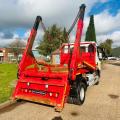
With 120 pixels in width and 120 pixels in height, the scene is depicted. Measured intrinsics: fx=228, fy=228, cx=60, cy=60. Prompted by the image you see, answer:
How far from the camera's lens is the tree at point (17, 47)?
299 feet

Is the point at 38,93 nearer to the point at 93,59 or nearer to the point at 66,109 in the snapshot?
the point at 66,109

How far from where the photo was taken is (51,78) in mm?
8891

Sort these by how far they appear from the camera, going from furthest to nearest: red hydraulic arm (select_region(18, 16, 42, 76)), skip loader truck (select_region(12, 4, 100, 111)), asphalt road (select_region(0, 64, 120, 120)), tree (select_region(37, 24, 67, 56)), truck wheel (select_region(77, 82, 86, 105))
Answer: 1. tree (select_region(37, 24, 67, 56))
2. red hydraulic arm (select_region(18, 16, 42, 76))
3. truck wheel (select_region(77, 82, 86, 105))
4. skip loader truck (select_region(12, 4, 100, 111))
5. asphalt road (select_region(0, 64, 120, 120))

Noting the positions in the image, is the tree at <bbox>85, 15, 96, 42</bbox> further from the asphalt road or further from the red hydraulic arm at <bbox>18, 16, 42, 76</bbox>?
the asphalt road

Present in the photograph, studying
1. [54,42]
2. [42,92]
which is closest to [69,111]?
[42,92]

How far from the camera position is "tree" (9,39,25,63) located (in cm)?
9128

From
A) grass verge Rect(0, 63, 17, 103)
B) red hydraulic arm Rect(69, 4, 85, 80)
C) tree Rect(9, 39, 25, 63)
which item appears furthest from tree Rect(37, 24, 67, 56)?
red hydraulic arm Rect(69, 4, 85, 80)

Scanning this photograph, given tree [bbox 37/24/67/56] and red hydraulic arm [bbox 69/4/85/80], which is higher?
tree [bbox 37/24/67/56]

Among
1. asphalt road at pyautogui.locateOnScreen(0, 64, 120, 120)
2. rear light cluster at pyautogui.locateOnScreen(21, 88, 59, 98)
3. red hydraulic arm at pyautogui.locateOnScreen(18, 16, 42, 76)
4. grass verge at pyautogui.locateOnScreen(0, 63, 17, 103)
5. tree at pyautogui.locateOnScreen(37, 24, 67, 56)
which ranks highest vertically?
tree at pyautogui.locateOnScreen(37, 24, 67, 56)

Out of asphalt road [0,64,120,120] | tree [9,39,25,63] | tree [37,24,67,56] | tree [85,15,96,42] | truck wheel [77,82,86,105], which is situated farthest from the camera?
tree [9,39,25,63]

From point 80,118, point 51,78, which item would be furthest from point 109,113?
point 51,78

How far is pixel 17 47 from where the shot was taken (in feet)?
307

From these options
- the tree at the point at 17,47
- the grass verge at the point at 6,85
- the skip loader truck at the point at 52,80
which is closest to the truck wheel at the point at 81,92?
the skip loader truck at the point at 52,80

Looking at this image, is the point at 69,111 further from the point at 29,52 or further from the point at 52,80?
the point at 29,52
